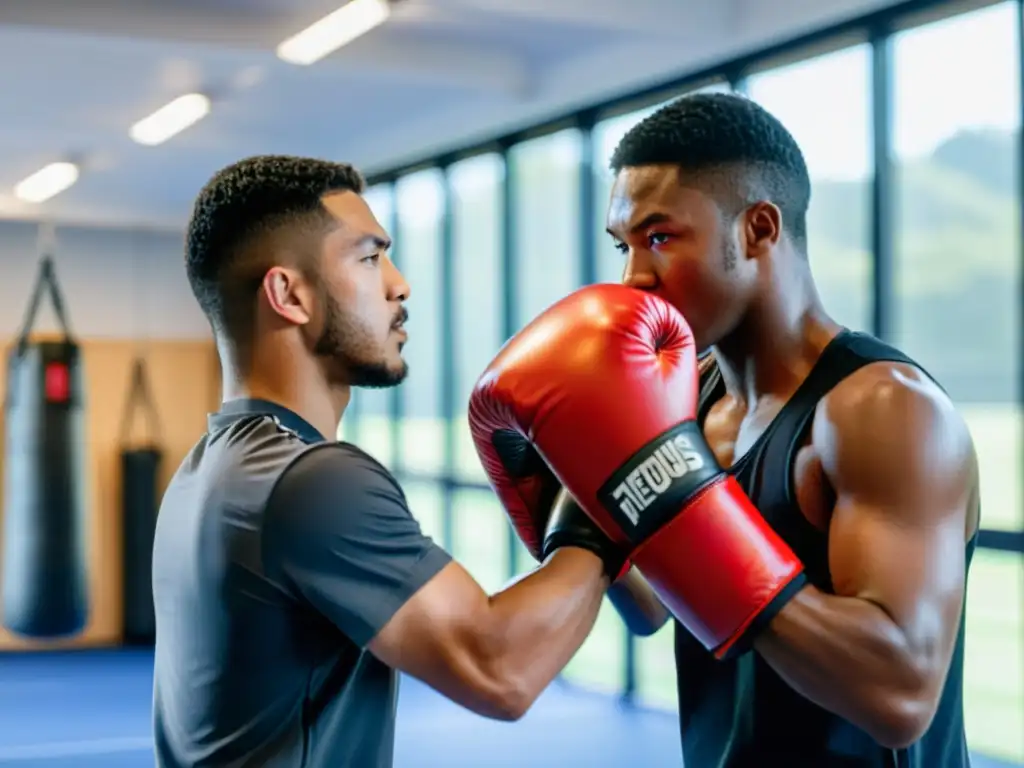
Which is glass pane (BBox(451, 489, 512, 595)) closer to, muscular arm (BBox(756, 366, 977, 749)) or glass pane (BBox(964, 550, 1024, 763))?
muscular arm (BBox(756, 366, 977, 749))

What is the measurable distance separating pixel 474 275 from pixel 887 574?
213 inches

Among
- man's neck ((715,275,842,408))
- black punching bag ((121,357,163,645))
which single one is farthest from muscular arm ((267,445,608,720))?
black punching bag ((121,357,163,645))

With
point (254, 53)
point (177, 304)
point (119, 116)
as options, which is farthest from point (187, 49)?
point (177, 304)

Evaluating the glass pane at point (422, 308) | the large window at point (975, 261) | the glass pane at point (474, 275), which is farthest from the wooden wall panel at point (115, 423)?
the large window at point (975, 261)

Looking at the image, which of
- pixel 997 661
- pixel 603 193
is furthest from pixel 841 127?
pixel 997 661

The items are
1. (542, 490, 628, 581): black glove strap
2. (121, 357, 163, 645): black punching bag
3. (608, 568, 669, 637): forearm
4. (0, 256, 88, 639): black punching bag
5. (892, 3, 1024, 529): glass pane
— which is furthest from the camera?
(121, 357, 163, 645): black punching bag

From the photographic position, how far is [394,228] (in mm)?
7480

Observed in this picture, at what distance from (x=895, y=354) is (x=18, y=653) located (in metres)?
7.19

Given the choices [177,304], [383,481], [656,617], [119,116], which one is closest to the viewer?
[383,481]

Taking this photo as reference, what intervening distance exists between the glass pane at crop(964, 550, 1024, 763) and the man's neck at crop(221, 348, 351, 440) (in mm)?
12583

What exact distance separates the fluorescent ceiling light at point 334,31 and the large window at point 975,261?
1673mm

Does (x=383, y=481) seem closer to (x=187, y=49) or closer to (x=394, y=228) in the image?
(x=187, y=49)

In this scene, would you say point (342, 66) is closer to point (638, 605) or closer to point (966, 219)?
point (638, 605)

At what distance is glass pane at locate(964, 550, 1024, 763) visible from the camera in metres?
15.2
